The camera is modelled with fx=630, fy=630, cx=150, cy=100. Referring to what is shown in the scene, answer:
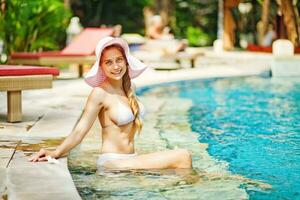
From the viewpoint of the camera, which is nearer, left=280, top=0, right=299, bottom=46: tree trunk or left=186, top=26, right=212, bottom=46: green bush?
left=280, top=0, right=299, bottom=46: tree trunk

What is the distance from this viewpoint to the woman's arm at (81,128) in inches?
153

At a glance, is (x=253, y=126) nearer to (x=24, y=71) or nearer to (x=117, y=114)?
(x=24, y=71)

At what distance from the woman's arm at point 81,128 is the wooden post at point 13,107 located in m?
1.78

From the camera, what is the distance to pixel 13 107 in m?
5.63

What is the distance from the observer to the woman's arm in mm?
3891

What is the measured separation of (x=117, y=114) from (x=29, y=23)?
866cm

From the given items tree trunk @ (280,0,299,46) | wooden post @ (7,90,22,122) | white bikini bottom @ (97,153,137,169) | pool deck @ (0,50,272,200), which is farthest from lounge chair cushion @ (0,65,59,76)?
tree trunk @ (280,0,299,46)

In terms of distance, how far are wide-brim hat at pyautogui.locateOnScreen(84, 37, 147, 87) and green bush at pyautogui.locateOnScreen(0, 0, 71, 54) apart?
8239 millimetres

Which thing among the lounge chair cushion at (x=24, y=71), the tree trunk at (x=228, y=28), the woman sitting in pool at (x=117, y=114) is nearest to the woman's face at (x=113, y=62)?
the woman sitting in pool at (x=117, y=114)

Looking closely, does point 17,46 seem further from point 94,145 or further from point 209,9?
point 209,9

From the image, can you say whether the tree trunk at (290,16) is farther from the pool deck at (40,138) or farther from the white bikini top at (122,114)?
the white bikini top at (122,114)

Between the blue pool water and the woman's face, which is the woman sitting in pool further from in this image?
the blue pool water

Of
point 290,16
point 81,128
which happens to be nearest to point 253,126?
point 81,128

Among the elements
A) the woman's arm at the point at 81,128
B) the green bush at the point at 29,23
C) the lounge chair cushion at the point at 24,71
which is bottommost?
the woman's arm at the point at 81,128
